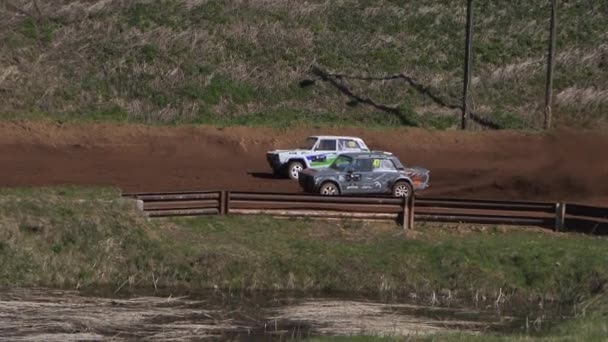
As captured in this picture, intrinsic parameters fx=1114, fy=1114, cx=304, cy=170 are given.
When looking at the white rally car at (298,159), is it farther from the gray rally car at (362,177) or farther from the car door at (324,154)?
the gray rally car at (362,177)

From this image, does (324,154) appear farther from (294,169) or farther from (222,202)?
(222,202)

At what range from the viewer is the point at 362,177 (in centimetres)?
2983

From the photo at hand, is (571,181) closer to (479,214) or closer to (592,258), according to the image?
(479,214)

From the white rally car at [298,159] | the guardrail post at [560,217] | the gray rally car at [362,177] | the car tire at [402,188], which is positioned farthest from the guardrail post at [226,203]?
the white rally car at [298,159]

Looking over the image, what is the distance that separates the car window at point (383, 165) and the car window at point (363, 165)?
122mm

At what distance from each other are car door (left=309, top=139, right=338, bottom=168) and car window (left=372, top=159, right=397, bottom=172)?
136 inches

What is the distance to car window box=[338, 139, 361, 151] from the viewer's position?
3522 centimetres

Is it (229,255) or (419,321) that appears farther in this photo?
(229,255)

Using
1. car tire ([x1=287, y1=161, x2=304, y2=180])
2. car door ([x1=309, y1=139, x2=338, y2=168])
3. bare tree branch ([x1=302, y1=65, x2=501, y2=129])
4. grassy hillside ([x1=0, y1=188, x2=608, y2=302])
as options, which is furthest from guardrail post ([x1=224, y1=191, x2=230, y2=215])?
bare tree branch ([x1=302, y1=65, x2=501, y2=129])

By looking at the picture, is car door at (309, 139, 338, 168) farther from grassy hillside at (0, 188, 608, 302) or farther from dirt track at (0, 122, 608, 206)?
grassy hillside at (0, 188, 608, 302)

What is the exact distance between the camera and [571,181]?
33.3 meters

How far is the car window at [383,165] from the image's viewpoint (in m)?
30.3

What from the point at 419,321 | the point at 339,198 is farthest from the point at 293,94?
the point at 419,321

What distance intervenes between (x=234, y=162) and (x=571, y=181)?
37.6 feet
